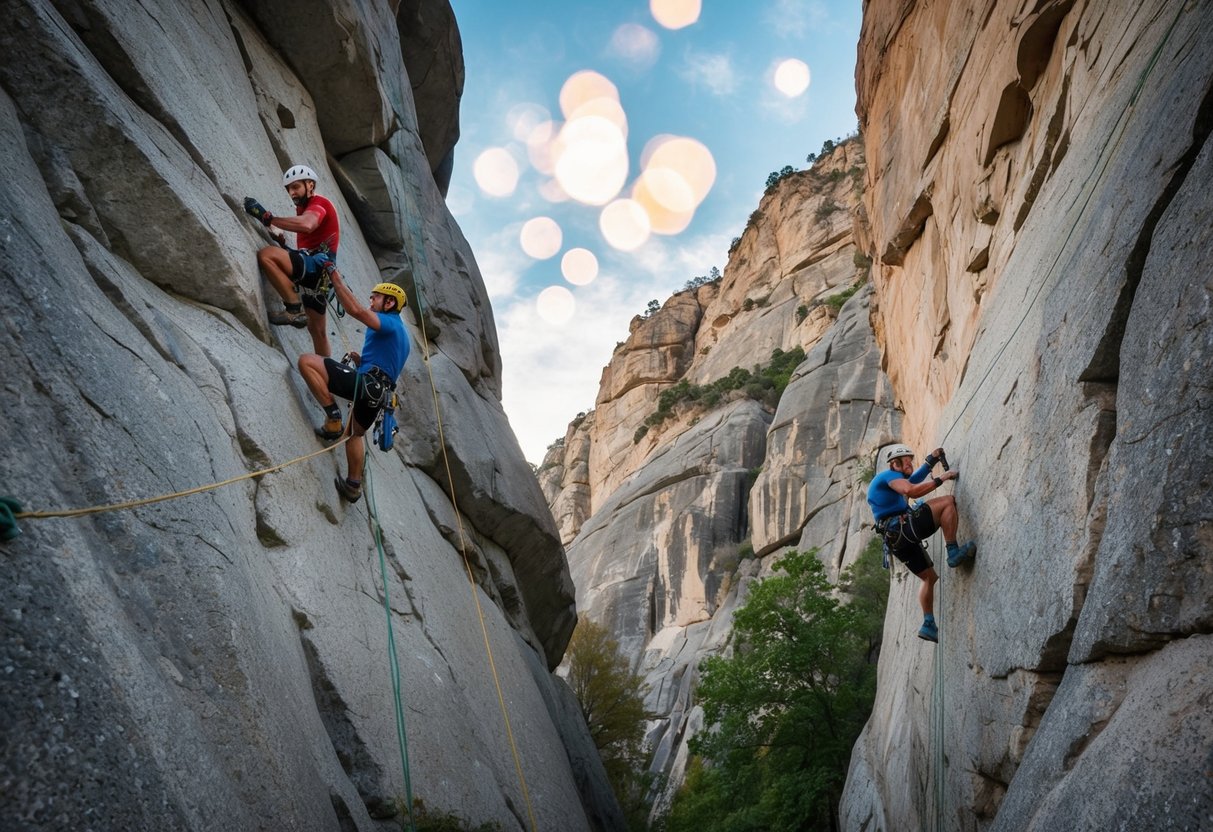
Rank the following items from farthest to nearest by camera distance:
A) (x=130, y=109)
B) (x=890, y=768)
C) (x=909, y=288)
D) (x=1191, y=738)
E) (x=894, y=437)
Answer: (x=894, y=437) < (x=909, y=288) < (x=890, y=768) < (x=130, y=109) < (x=1191, y=738)

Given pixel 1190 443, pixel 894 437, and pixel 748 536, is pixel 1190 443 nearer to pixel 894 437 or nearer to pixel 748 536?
pixel 894 437

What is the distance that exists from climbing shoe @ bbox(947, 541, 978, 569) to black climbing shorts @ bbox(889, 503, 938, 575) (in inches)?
18.7

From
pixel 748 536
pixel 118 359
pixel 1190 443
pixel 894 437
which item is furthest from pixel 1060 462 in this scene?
pixel 748 536

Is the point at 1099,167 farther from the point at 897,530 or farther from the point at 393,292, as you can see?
the point at 393,292

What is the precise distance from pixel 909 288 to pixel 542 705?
906 cm

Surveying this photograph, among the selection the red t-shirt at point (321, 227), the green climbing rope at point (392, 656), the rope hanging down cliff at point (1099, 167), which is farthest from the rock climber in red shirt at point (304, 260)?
the rope hanging down cliff at point (1099, 167)

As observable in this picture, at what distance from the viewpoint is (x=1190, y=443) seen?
3338mm

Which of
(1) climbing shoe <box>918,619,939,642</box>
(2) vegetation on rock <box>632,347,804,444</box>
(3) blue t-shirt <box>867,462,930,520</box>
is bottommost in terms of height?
(1) climbing shoe <box>918,619,939,642</box>

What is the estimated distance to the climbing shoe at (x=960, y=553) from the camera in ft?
21.0

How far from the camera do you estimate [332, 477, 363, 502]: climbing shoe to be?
6688 mm

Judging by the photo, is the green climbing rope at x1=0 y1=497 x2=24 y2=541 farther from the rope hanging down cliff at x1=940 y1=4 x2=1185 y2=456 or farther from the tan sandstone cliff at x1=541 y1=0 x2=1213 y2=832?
the rope hanging down cliff at x1=940 y1=4 x2=1185 y2=456

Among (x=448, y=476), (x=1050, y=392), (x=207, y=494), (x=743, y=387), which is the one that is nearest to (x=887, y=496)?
(x=1050, y=392)

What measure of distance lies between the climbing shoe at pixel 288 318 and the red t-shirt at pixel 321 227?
2.08ft

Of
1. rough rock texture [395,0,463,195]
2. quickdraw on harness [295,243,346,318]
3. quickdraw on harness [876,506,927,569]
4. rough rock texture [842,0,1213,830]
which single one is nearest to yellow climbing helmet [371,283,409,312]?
quickdraw on harness [295,243,346,318]
